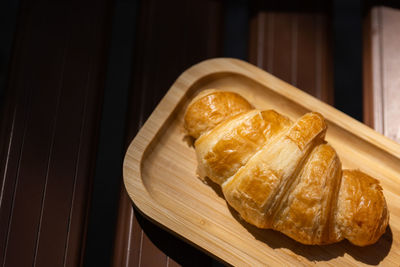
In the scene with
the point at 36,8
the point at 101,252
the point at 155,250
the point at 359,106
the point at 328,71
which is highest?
the point at 36,8

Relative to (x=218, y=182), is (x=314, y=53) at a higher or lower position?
higher

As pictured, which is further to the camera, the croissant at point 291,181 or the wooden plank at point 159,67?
the wooden plank at point 159,67

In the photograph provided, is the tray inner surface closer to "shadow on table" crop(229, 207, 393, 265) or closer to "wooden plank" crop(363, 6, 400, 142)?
"shadow on table" crop(229, 207, 393, 265)

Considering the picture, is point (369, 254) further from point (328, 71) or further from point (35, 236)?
point (35, 236)

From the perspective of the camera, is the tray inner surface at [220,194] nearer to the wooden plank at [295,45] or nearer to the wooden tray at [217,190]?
the wooden tray at [217,190]

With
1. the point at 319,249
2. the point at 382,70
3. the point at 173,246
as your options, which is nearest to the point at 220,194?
the point at 173,246

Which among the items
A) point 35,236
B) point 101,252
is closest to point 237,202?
point 35,236

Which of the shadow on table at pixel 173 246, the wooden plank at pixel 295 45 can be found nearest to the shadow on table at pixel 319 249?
the shadow on table at pixel 173 246
